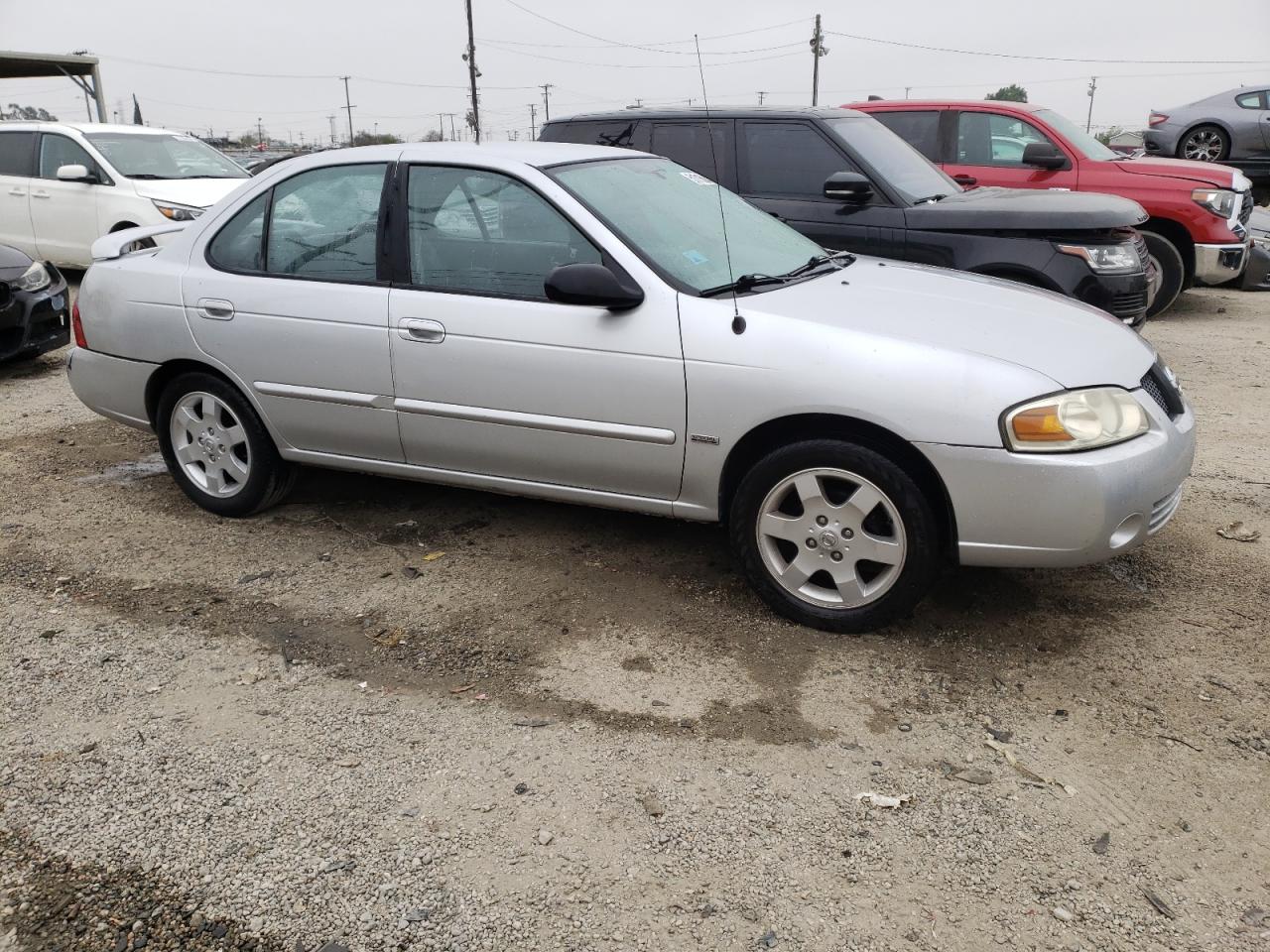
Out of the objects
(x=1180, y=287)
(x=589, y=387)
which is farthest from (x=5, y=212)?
(x=1180, y=287)

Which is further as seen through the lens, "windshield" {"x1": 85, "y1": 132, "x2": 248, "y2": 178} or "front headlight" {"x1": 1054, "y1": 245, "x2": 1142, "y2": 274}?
"windshield" {"x1": 85, "y1": 132, "x2": 248, "y2": 178}

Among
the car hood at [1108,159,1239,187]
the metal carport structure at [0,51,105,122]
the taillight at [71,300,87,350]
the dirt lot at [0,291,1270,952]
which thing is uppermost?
the metal carport structure at [0,51,105,122]

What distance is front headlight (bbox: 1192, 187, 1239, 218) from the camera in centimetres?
926

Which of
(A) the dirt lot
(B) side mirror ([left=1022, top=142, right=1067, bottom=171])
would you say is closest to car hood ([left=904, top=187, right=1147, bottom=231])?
(B) side mirror ([left=1022, top=142, right=1067, bottom=171])

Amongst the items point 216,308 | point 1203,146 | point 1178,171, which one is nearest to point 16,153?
point 216,308

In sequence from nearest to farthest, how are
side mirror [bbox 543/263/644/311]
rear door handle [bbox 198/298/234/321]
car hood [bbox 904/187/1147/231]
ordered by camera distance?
side mirror [bbox 543/263/644/311] < rear door handle [bbox 198/298/234/321] < car hood [bbox 904/187/1147/231]

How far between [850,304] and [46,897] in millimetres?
2970

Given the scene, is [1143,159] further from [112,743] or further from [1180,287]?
[112,743]

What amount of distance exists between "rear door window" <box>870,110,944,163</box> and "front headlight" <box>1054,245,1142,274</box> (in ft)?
8.52

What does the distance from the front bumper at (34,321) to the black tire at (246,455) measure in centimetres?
344

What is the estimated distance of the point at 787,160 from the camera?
719cm

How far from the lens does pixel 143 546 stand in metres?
4.68

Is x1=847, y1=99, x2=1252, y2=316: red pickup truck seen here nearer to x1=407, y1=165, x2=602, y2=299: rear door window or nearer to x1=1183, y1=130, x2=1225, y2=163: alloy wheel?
x1=407, y1=165, x2=602, y2=299: rear door window

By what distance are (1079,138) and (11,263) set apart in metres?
8.62
